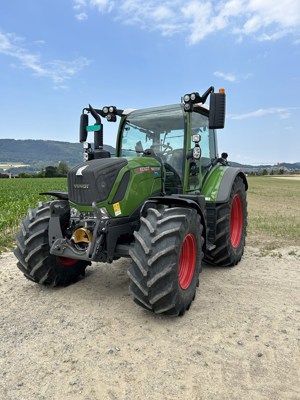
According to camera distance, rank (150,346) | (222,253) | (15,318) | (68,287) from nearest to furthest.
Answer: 1. (150,346)
2. (15,318)
3. (68,287)
4. (222,253)

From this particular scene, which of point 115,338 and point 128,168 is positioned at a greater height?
point 128,168

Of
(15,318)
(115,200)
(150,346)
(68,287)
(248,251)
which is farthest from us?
(248,251)

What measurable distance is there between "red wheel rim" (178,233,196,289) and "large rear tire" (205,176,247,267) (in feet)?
4.37

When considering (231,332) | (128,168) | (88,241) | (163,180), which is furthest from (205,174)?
(231,332)

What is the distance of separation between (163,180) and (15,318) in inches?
99.3

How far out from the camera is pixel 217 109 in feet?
14.9

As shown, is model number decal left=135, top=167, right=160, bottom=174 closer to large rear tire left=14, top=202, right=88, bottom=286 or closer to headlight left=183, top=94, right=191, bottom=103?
headlight left=183, top=94, right=191, bottom=103

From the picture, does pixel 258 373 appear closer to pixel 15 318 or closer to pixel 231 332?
pixel 231 332

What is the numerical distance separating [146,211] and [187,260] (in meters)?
0.76

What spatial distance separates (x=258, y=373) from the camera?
305cm

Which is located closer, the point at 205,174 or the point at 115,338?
→ the point at 115,338

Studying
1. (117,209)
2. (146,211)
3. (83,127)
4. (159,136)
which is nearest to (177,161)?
(159,136)

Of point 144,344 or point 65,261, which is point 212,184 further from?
point 144,344

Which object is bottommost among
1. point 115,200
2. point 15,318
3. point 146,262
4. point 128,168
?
point 15,318
